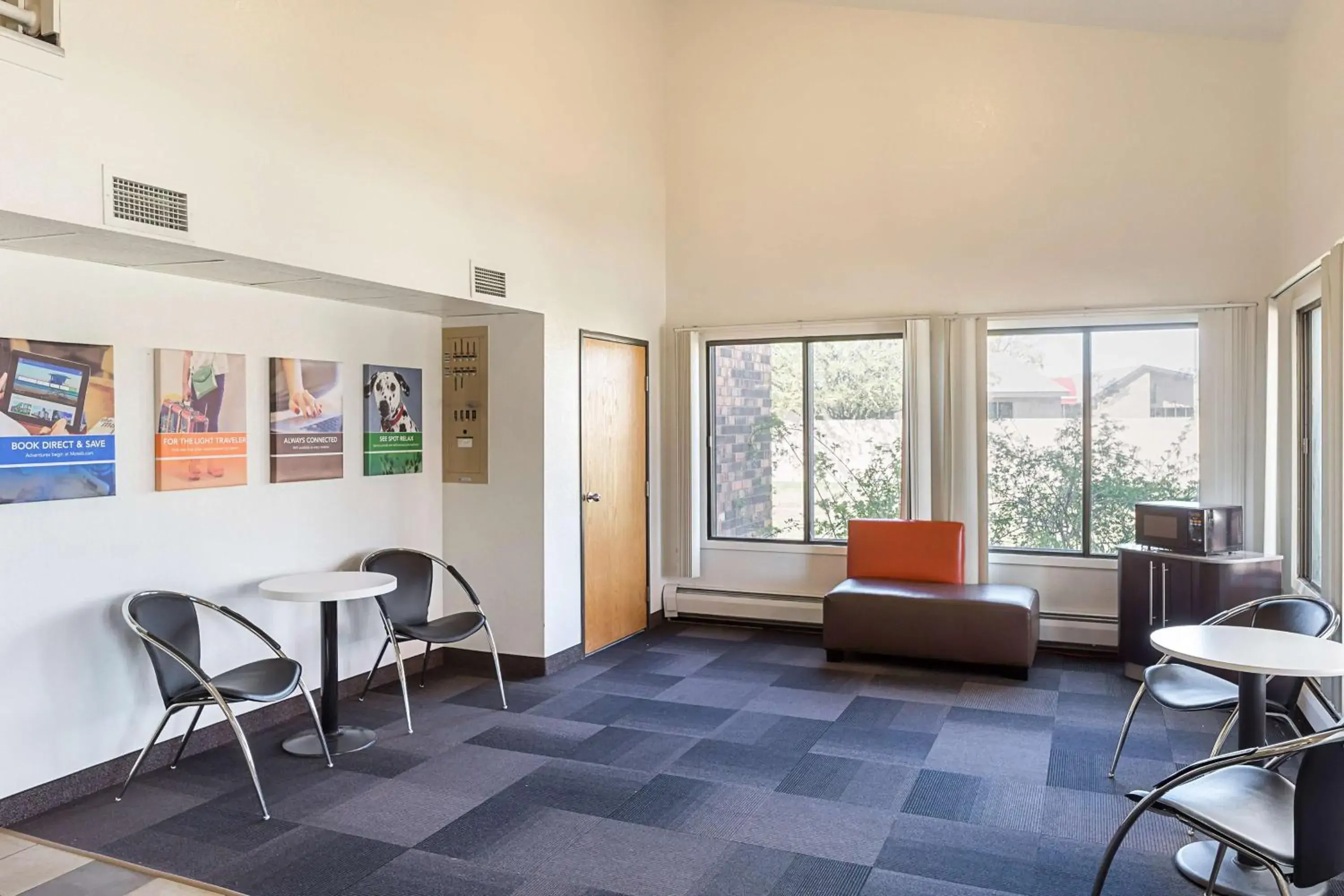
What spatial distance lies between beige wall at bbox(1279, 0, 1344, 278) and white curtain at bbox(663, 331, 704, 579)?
4.17m

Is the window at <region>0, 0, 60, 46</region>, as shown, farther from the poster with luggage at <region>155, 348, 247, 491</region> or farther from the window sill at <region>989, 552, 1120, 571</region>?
the window sill at <region>989, 552, 1120, 571</region>

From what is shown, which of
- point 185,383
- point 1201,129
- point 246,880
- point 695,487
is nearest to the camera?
point 246,880

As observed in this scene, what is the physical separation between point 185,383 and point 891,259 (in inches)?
195

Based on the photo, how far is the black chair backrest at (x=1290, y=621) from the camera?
160 inches

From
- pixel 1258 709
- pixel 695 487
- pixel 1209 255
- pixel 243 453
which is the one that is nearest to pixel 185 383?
pixel 243 453

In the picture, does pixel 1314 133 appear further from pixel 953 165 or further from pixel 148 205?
pixel 148 205

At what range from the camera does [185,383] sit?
14.9 ft

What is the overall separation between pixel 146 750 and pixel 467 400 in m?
2.86

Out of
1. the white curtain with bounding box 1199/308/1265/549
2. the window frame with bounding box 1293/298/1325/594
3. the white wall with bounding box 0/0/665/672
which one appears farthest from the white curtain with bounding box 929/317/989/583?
the white wall with bounding box 0/0/665/672

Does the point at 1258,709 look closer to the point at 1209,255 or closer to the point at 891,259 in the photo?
the point at 1209,255

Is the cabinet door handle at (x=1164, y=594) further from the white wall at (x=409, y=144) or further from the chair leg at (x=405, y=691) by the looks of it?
the chair leg at (x=405, y=691)

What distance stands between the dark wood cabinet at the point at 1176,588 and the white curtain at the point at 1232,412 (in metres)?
0.38

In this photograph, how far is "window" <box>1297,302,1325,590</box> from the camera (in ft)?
17.4

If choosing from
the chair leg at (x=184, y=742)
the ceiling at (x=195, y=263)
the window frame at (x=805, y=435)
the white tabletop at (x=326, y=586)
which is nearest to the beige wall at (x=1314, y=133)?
the window frame at (x=805, y=435)
